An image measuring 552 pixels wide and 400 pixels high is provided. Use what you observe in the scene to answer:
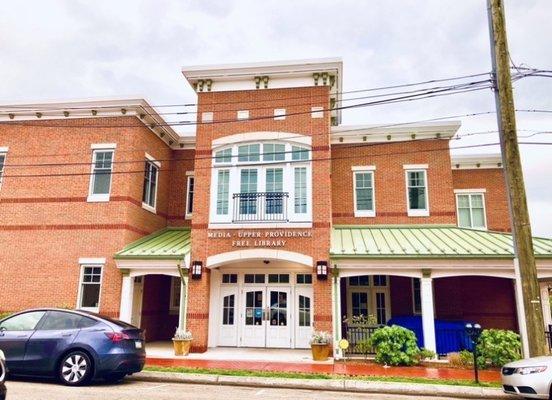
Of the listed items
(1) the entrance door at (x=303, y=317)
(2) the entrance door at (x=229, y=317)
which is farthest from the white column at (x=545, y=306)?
(2) the entrance door at (x=229, y=317)

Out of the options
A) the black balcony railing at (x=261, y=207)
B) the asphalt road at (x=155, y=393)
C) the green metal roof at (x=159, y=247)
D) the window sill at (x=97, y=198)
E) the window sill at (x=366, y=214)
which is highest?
the window sill at (x=97, y=198)

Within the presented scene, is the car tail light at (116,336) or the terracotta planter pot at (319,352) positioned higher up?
the car tail light at (116,336)

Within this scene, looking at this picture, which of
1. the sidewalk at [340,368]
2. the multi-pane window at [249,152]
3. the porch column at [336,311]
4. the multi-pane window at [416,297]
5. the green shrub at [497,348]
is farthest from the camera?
the multi-pane window at [416,297]

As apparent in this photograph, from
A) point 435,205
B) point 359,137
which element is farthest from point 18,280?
point 435,205

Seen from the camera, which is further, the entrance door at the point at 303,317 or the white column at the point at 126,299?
the entrance door at the point at 303,317

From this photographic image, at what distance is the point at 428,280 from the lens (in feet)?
46.5

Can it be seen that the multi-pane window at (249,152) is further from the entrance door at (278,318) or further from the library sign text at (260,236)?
the entrance door at (278,318)

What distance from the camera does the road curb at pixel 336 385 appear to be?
379 inches

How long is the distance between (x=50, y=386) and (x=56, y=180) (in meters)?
10.2

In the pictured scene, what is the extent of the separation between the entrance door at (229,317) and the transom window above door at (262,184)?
2850mm

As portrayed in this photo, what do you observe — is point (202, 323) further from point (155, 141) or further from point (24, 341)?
point (155, 141)

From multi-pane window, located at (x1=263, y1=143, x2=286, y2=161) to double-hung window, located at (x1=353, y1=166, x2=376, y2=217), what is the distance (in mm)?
4308

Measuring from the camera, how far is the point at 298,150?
52.5 feet

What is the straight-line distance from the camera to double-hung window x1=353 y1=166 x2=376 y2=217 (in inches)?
734
